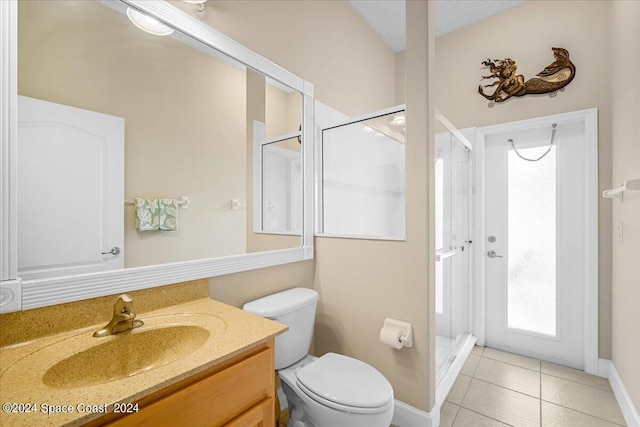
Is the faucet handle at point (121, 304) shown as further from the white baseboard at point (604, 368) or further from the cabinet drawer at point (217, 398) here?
the white baseboard at point (604, 368)

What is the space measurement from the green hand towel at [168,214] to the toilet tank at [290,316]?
1.84ft

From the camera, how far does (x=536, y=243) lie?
8.46 ft

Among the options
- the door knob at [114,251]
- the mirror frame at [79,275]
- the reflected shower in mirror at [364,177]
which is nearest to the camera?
the mirror frame at [79,275]

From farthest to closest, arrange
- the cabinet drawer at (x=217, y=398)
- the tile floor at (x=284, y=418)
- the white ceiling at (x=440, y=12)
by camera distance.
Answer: the white ceiling at (x=440, y=12)
the tile floor at (x=284, y=418)
the cabinet drawer at (x=217, y=398)

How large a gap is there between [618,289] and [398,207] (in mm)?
1709

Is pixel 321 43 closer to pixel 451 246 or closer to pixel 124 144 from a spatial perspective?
pixel 124 144

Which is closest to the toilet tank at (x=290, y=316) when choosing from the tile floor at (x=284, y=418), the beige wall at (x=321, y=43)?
the tile floor at (x=284, y=418)

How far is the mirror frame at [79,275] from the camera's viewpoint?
0.88m

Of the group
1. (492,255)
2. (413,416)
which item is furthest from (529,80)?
(413,416)

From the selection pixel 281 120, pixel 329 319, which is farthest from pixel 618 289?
pixel 281 120

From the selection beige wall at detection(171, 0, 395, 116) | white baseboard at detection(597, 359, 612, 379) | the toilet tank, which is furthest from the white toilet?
white baseboard at detection(597, 359, 612, 379)

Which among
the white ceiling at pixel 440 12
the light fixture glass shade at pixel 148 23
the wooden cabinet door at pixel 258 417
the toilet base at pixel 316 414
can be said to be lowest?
the toilet base at pixel 316 414

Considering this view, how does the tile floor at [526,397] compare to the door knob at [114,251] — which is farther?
the tile floor at [526,397]

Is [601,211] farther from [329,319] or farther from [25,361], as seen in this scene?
[25,361]
